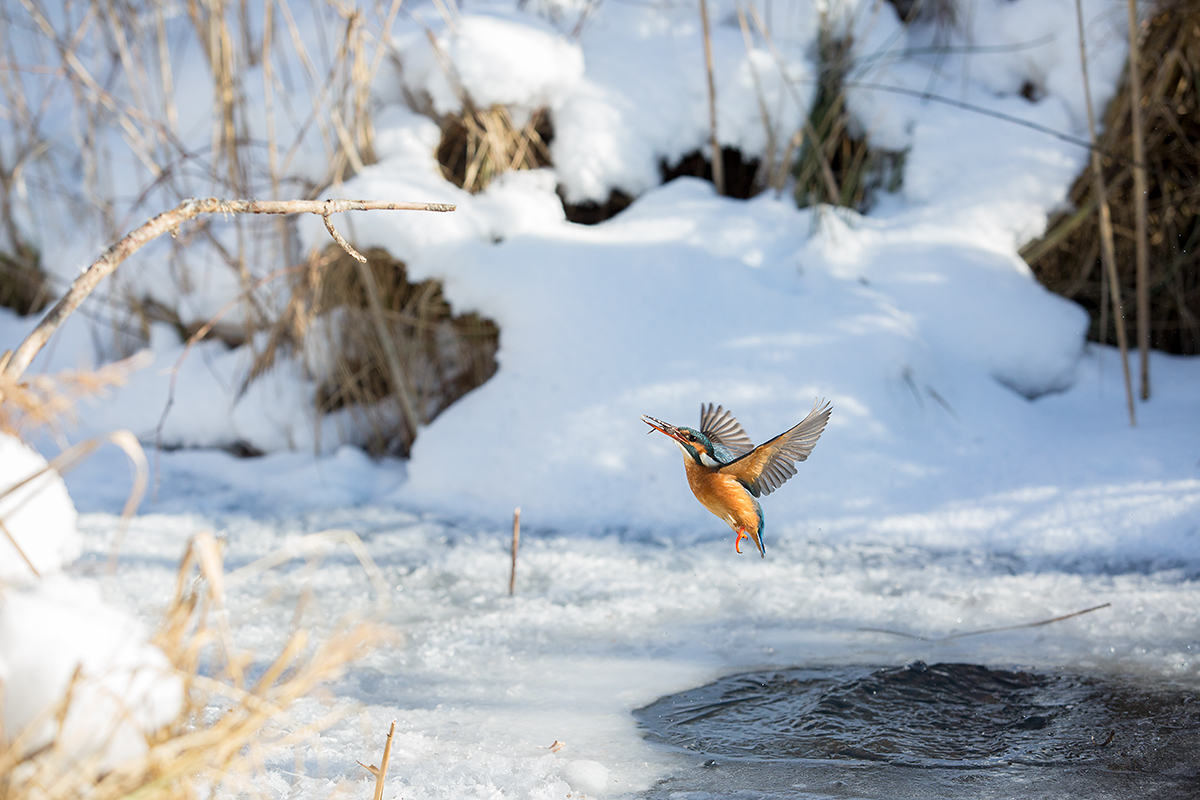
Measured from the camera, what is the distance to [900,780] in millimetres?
1348

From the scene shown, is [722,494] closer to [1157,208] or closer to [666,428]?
[666,428]

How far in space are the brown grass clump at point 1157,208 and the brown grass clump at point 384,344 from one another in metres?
2.08

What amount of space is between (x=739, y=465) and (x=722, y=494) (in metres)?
0.06

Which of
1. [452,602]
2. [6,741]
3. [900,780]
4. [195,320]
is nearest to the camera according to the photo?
[6,741]

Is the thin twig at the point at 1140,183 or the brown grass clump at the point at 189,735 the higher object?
the thin twig at the point at 1140,183

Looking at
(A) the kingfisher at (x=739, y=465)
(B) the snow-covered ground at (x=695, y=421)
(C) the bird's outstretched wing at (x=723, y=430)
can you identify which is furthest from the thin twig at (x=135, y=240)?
(B) the snow-covered ground at (x=695, y=421)

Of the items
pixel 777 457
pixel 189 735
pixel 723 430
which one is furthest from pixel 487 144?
pixel 189 735

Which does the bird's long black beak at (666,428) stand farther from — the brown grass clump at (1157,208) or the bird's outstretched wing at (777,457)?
the brown grass clump at (1157,208)

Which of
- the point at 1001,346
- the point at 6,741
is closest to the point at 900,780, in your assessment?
the point at 6,741

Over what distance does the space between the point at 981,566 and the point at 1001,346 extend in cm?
101

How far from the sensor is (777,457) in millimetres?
1249

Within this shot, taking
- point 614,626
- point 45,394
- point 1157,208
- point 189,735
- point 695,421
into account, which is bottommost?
point 614,626

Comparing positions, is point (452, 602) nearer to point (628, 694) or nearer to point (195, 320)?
point (628, 694)

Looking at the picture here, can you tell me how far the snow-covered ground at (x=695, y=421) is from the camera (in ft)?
6.28
